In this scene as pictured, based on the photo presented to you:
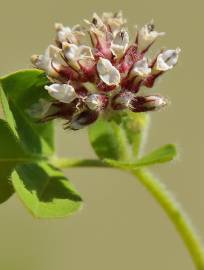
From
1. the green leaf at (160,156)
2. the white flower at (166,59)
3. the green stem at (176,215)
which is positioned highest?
the white flower at (166,59)

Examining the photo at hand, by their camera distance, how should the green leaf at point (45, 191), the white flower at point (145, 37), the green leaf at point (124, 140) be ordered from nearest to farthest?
the green leaf at point (45, 191) < the white flower at point (145, 37) < the green leaf at point (124, 140)

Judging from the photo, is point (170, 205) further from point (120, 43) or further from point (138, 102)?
point (120, 43)

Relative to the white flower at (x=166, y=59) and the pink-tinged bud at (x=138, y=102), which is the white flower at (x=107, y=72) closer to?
the pink-tinged bud at (x=138, y=102)

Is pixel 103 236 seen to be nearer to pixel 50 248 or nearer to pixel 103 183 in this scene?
pixel 103 183

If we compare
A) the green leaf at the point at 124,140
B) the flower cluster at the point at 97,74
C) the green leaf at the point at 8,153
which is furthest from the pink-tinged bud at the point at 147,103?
the green leaf at the point at 8,153

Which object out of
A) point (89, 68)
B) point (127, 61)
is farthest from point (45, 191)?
point (127, 61)

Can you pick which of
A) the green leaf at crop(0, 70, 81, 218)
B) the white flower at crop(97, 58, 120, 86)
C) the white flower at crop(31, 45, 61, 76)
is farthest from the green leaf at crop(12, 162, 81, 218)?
the white flower at crop(97, 58, 120, 86)

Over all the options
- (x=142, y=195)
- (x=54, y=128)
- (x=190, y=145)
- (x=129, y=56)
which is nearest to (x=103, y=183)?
(x=142, y=195)
